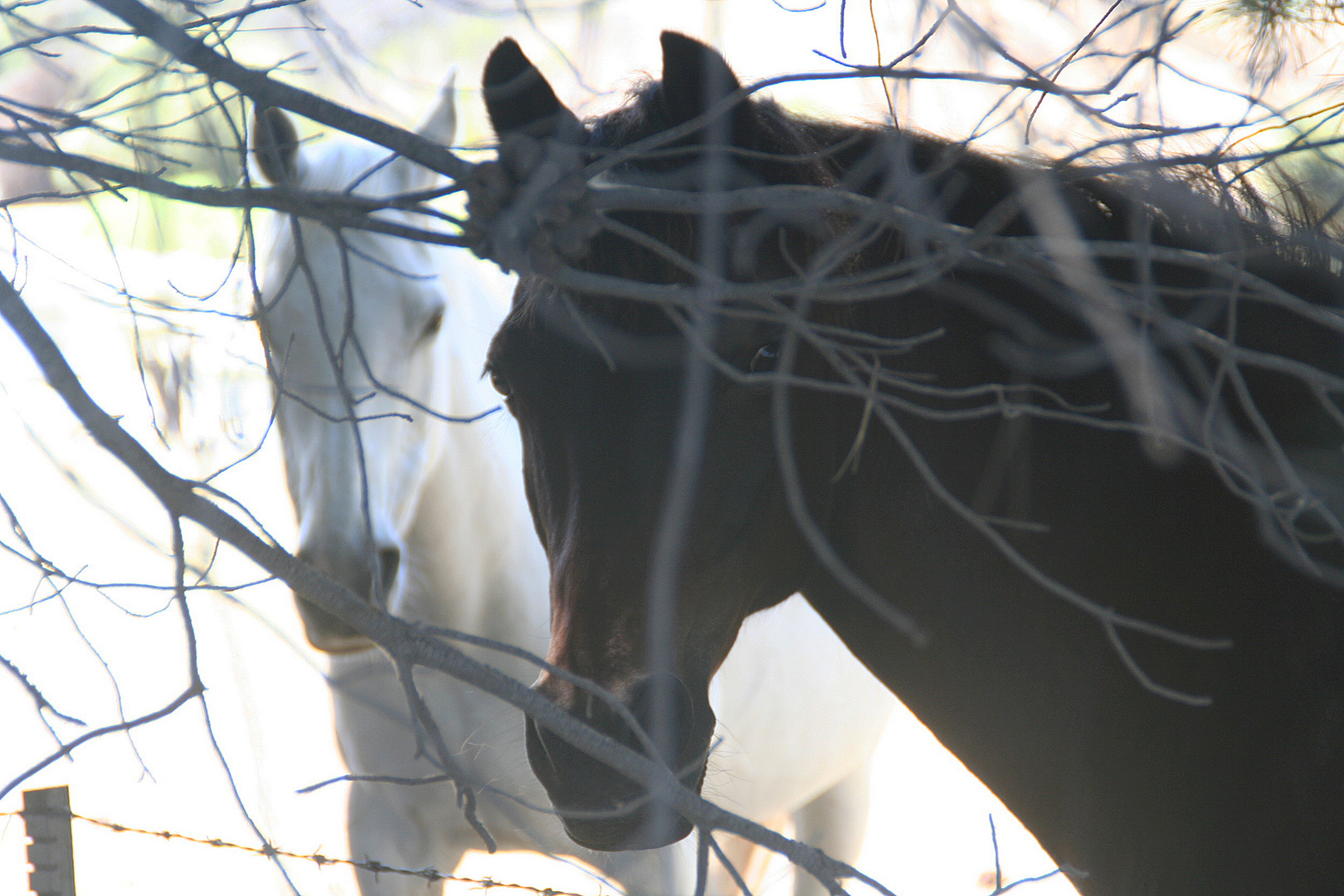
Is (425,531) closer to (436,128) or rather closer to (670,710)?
(436,128)

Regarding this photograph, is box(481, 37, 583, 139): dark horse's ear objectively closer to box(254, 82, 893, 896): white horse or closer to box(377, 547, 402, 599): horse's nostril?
box(254, 82, 893, 896): white horse

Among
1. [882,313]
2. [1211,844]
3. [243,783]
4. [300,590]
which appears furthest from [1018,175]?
[243,783]

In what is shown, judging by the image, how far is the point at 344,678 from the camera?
1.69 meters

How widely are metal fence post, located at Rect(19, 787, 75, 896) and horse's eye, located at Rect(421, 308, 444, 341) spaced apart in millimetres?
961

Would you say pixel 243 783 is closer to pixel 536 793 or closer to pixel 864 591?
pixel 536 793

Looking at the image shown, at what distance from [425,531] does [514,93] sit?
86 cm

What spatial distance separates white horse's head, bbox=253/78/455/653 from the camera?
1.46 meters

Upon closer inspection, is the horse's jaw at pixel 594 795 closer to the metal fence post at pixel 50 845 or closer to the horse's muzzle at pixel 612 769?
the horse's muzzle at pixel 612 769

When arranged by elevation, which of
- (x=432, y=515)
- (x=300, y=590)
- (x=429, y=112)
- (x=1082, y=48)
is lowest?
(x=300, y=590)

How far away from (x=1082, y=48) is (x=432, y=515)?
1305mm

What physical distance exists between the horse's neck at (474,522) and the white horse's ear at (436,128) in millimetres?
173

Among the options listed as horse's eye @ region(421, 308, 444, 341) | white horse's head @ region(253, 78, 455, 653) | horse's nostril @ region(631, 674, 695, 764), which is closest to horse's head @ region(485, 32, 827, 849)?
horse's nostril @ region(631, 674, 695, 764)

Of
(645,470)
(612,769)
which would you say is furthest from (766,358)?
(612,769)

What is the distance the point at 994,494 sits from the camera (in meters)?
1.05
